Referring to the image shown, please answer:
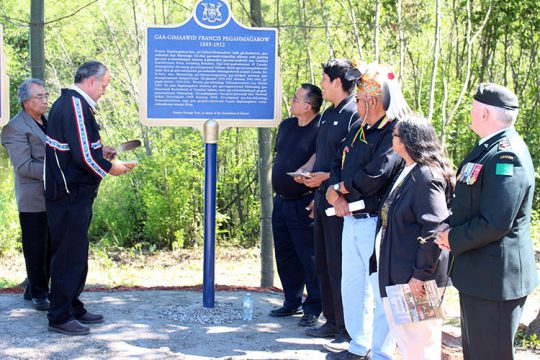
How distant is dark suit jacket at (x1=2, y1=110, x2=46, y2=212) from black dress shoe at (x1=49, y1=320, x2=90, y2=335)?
1.16m

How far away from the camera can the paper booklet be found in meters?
3.92

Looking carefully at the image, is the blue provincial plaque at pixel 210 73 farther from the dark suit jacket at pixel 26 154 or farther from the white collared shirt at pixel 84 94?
the dark suit jacket at pixel 26 154

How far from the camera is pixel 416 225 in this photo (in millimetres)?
4086

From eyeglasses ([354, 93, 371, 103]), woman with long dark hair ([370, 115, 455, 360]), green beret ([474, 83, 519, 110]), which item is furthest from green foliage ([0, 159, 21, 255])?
green beret ([474, 83, 519, 110])

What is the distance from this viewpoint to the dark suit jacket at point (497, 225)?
3568 millimetres

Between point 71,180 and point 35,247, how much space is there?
3.63 ft

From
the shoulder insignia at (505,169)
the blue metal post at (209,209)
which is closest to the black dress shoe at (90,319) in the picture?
the blue metal post at (209,209)

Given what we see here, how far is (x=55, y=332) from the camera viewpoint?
215 inches

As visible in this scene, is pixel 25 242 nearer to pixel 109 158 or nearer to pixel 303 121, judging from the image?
pixel 109 158

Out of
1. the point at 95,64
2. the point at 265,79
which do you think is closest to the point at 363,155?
the point at 265,79

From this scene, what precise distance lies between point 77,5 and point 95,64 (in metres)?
8.64

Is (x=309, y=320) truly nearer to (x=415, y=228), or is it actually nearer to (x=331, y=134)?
(x=331, y=134)

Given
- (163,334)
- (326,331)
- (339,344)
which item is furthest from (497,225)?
(163,334)

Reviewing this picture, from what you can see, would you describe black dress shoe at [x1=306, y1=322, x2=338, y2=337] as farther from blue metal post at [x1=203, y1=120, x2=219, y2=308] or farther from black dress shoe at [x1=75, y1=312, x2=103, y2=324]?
black dress shoe at [x1=75, y1=312, x2=103, y2=324]
